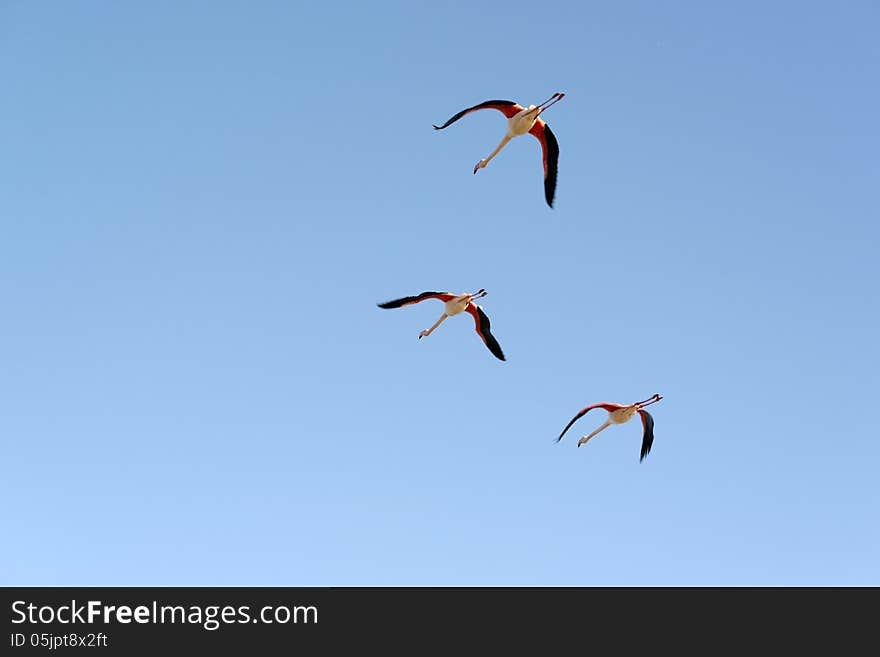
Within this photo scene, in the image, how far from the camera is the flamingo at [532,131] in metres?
46.2

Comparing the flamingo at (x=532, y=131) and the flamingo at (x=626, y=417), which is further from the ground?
the flamingo at (x=532, y=131)

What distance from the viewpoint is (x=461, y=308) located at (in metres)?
50.0

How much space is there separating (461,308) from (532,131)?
648cm

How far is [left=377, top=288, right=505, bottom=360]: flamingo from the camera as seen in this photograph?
48906mm

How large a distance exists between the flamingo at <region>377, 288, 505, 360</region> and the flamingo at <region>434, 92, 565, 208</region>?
421 cm

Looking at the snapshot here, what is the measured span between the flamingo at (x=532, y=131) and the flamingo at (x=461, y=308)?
4206mm

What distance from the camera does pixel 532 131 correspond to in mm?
A: 47188
